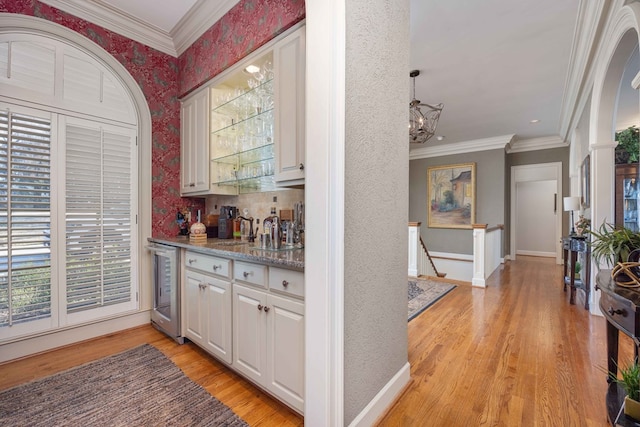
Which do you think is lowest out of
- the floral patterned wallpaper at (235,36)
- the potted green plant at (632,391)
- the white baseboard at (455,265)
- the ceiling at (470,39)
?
the white baseboard at (455,265)

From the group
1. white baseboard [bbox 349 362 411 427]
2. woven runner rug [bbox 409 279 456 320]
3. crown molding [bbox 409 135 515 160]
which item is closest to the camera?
white baseboard [bbox 349 362 411 427]

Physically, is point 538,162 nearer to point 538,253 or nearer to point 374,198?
point 538,253

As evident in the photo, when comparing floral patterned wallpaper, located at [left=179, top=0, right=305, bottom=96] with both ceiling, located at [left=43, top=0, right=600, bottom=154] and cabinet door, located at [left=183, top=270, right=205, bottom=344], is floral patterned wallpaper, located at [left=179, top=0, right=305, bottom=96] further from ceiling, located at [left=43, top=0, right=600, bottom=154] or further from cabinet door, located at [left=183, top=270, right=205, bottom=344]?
cabinet door, located at [left=183, top=270, right=205, bottom=344]

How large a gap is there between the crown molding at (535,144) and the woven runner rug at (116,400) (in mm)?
7629

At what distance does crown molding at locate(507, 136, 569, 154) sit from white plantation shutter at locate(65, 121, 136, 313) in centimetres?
760

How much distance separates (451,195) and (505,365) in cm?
547

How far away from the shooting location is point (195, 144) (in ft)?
9.87

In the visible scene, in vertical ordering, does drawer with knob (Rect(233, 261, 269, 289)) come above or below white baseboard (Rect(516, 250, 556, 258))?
above

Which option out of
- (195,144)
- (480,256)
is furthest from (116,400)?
(480,256)

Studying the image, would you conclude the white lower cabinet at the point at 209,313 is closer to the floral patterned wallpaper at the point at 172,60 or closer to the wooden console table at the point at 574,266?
the floral patterned wallpaper at the point at 172,60

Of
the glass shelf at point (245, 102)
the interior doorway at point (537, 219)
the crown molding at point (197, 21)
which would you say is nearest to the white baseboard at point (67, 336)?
the glass shelf at point (245, 102)

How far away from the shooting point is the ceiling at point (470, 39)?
2.41 m

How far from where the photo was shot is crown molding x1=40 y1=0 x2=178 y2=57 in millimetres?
2461

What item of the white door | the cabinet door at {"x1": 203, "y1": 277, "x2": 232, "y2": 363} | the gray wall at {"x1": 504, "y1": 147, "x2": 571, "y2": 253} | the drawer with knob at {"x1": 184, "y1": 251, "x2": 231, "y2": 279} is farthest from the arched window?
the white door
